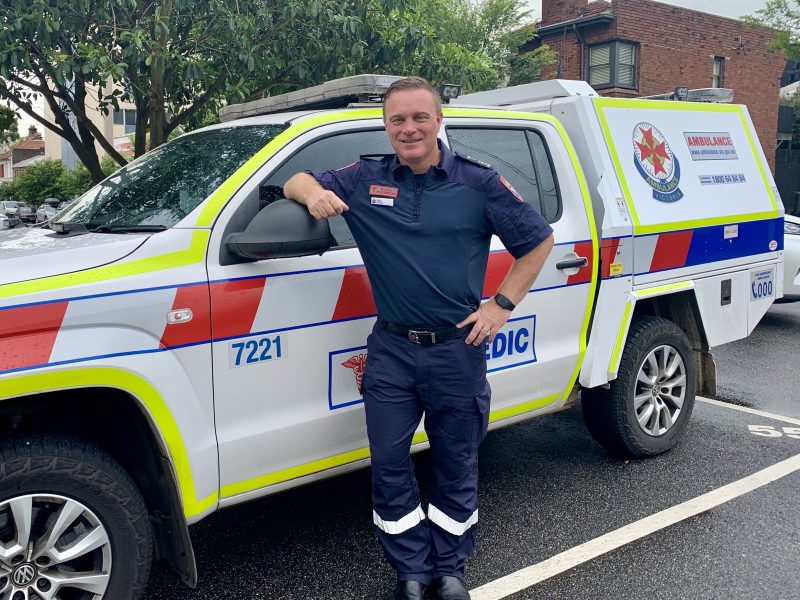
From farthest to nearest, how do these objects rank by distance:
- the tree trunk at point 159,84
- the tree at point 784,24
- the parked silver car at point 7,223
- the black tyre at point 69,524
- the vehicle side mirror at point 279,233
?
1. the tree at point 784,24
2. the tree trunk at point 159,84
3. the parked silver car at point 7,223
4. the vehicle side mirror at point 279,233
5. the black tyre at point 69,524

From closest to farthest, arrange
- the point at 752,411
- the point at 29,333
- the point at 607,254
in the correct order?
1. the point at 29,333
2. the point at 607,254
3. the point at 752,411

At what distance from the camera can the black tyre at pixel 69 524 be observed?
7.45 feet

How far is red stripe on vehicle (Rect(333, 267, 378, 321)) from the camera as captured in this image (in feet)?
9.64

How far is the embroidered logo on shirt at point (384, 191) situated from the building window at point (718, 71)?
2465 centimetres

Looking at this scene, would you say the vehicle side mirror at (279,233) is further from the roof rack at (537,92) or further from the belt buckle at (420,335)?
the roof rack at (537,92)

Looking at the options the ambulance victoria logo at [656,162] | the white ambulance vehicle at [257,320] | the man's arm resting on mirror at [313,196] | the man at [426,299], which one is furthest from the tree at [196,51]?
the man at [426,299]

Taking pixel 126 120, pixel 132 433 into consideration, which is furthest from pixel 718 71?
pixel 126 120

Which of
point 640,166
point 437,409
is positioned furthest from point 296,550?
point 640,166

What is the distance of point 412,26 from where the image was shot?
762 cm

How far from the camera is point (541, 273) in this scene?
3578 millimetres

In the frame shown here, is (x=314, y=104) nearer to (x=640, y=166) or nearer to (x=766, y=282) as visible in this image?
(x=640, y=166)

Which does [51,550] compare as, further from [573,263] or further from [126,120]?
[126,120]

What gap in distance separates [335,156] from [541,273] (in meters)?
1.15

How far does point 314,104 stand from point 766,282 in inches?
124
